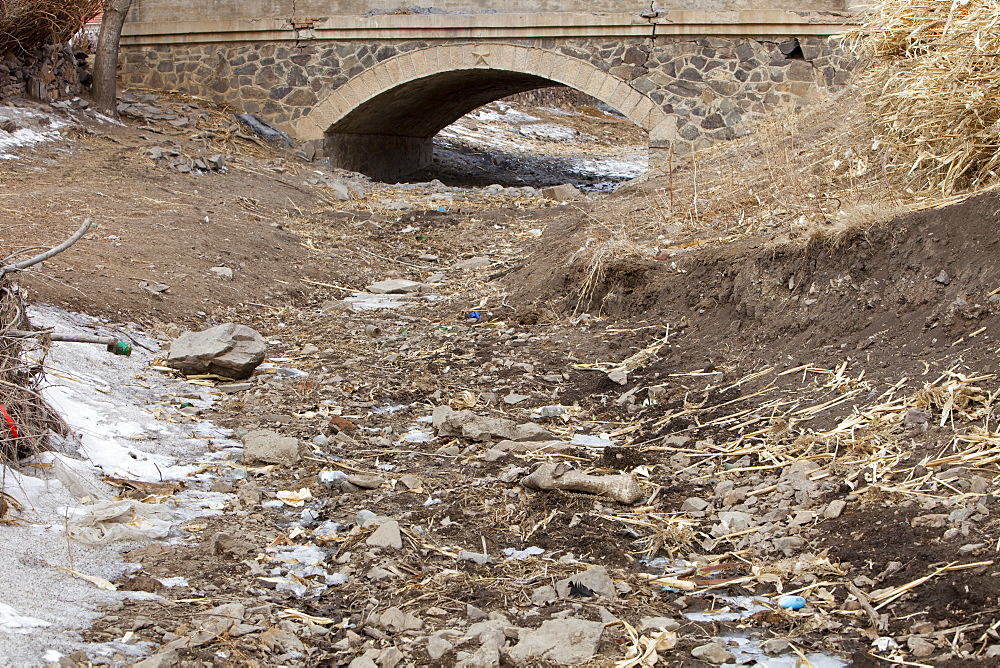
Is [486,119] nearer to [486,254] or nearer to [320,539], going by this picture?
[486,254]

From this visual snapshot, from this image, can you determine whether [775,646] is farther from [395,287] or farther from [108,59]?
[108,59]

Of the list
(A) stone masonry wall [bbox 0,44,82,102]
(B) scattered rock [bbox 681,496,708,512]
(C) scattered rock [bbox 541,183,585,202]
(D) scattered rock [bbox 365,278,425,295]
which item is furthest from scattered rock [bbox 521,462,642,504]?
(A) stone masonry wall [bbox 0,44,82,102]

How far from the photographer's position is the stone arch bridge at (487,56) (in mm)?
12312

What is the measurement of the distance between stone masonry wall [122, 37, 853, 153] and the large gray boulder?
28.6 ft

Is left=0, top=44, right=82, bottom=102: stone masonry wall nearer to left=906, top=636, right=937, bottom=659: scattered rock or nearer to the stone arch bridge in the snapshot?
the stone arch bridge

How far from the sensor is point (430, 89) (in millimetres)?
14273

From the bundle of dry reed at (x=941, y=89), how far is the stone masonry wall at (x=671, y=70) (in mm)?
6499

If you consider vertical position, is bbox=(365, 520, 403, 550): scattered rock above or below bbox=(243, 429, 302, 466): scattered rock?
above

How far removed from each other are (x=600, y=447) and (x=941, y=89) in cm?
253

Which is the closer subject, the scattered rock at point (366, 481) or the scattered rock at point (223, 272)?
the scattered rock at point (366, 481)

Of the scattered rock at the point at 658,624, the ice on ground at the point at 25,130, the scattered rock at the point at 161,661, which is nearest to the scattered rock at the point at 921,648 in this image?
the scattered rock at the point at 658,624

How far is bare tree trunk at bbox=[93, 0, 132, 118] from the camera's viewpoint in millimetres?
11672

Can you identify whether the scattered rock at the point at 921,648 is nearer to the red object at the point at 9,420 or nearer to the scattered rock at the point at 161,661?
the scattered rock at the point at 161,661

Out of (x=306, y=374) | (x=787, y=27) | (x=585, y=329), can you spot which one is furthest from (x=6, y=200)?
(x=787, y=27)
